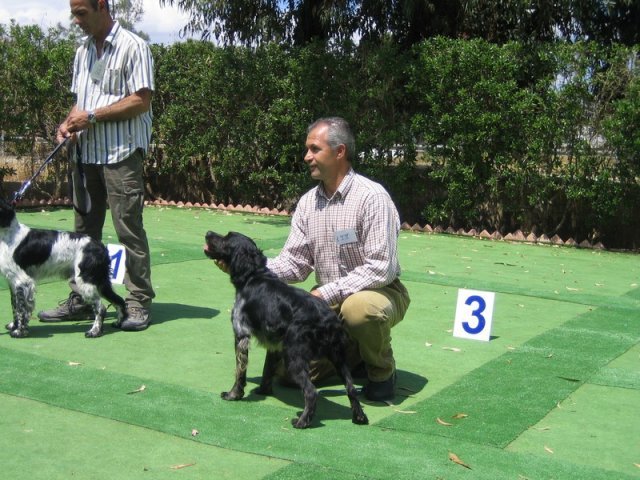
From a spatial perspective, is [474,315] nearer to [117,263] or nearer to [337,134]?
[337,134]

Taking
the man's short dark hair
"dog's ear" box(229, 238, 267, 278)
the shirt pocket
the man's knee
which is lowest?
the man's knee

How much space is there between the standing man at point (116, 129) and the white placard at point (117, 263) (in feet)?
0.94

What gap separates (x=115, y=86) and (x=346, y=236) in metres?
2.54

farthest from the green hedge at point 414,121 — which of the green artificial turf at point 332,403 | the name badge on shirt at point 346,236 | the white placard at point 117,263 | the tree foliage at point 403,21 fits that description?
the name badge on shirt at point 346,236

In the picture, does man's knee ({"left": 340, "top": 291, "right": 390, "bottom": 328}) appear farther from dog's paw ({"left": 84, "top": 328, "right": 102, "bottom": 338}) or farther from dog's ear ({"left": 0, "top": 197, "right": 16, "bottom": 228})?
dog's ear ({"left": 0, "top": 197, "right": 16, "bottom": 228})

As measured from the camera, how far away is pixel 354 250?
5.10 meters

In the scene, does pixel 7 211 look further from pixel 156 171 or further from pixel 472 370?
pixel 156 171

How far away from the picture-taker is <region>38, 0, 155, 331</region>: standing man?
6516 mm

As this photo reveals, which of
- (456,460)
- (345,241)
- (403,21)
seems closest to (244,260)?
(345,241)

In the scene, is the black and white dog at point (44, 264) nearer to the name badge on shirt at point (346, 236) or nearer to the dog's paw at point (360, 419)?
the name badge on shirt at point (346, 236)

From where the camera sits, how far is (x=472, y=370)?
5.85m

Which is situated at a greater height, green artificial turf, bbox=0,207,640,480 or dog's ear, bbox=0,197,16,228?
dog's ear, bbox=0,197,16,228

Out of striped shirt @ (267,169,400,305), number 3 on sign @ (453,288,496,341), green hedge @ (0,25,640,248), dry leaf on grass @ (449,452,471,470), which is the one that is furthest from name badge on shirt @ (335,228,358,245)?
green hedge @ (0,25,640,248)

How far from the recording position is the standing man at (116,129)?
652 centimetres
